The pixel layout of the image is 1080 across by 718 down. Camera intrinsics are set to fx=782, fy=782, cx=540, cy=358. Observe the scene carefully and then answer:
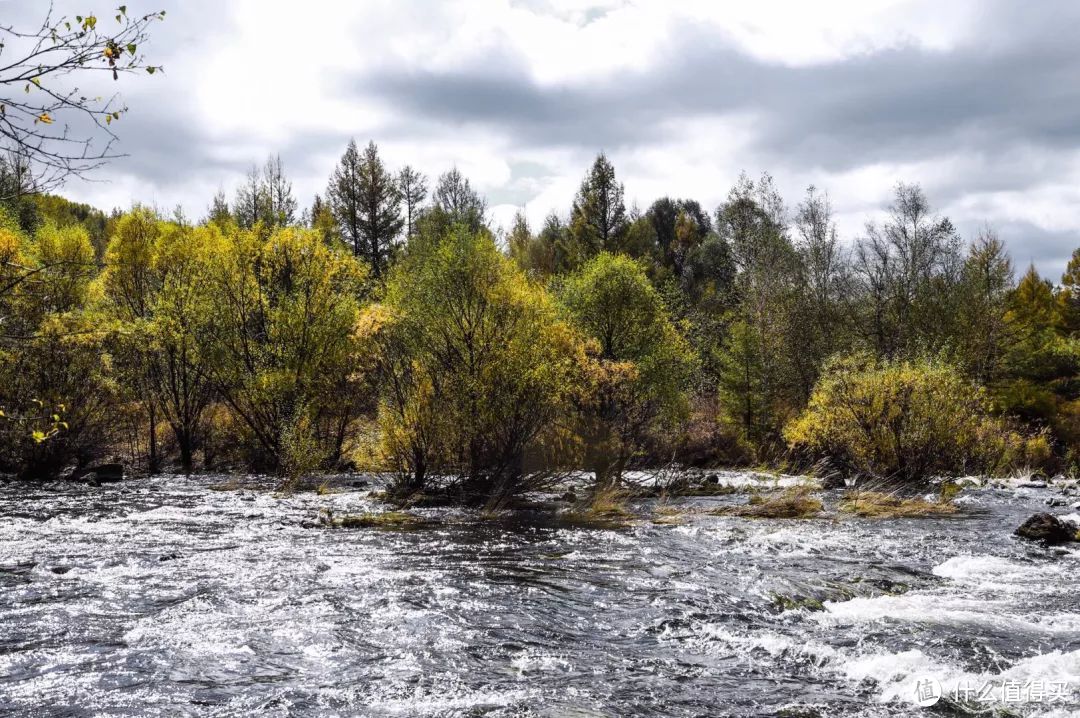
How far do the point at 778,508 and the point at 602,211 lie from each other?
136 feet

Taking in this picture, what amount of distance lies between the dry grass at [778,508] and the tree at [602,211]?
39.1 metres

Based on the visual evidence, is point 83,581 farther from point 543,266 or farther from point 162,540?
point 543,266

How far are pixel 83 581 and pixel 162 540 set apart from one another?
12.7ft

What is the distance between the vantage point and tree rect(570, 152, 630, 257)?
58.3 metres

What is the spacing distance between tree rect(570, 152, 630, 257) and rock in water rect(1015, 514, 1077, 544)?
43.6 meters

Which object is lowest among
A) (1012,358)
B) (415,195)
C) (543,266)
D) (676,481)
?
(676,481)

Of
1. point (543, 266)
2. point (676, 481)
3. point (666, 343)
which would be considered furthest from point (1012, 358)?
point (543, 266)

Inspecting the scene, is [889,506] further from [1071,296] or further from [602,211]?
[1071,296]

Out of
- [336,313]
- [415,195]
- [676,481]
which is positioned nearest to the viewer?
[676,481]

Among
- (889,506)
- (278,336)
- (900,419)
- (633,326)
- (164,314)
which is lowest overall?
(889,506)

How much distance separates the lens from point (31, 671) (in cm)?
805

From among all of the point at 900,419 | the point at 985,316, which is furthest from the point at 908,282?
the point at 900,419

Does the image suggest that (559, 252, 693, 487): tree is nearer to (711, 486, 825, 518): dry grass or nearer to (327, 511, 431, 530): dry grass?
(711, 486, 825, 518): dry grass

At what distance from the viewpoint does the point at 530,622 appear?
1016cm
